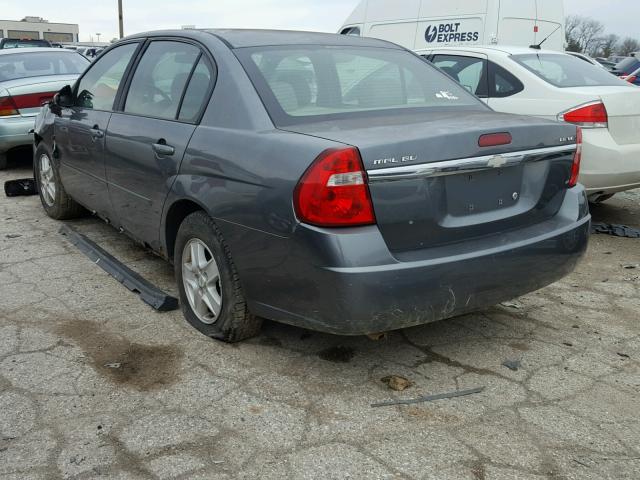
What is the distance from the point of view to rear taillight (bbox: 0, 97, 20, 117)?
300 inches

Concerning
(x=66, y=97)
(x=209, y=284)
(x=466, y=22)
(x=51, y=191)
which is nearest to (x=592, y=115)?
(x=209, y=284)

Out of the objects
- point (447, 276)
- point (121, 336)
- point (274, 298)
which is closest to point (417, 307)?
point (447, 276)

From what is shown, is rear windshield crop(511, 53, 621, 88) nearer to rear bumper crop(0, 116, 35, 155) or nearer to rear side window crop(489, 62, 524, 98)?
rear side window crop(489, 62, 524, 98)

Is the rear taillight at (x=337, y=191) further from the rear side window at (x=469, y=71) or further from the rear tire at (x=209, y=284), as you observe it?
the rear side window at (x=469, y=71)

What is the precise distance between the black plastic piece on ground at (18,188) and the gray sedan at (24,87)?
1.07 m

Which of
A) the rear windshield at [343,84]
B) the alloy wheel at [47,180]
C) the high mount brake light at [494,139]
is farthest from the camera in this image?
the alloy wheel at [47,180]

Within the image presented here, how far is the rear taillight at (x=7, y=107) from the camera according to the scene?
7.62 m

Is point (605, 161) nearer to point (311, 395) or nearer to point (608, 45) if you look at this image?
point (311, 395)

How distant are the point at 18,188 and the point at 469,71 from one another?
15.7 feet

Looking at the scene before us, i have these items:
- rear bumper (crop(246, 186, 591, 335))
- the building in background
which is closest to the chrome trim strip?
rear bumper (crop(246, 186, 591, 335))

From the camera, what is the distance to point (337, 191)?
2537 millimetres

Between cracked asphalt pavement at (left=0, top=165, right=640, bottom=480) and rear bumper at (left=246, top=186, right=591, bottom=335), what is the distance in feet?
1.21

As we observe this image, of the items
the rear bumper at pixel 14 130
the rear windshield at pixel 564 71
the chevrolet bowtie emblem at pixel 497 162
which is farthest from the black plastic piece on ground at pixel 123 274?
the rear windshield at pixel 564 71

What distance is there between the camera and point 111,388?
2.89m
